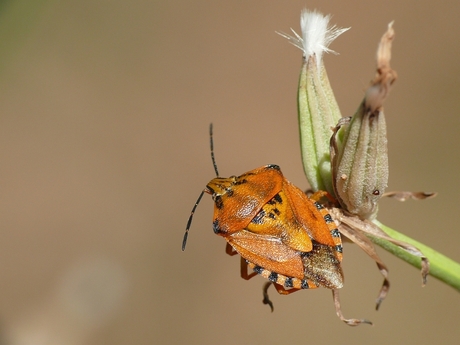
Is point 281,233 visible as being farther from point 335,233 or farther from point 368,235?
point 368,235

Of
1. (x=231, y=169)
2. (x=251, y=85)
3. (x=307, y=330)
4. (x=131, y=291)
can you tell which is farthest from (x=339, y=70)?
(x=131, y=291)

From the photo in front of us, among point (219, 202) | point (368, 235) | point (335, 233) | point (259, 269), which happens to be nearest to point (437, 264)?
point (368, 235)

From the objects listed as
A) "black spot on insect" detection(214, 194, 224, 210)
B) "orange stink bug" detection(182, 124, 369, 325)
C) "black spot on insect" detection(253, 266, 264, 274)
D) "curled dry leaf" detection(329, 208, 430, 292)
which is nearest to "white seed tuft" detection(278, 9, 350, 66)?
"orange stink bug" detection(182, 124, 369, 325)

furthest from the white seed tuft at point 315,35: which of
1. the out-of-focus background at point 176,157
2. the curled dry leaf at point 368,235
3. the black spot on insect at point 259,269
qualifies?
the out-of-focus background at point 176,157

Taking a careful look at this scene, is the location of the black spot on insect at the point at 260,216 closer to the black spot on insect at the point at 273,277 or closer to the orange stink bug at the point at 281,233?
the orange stink bug at the point at 281,233

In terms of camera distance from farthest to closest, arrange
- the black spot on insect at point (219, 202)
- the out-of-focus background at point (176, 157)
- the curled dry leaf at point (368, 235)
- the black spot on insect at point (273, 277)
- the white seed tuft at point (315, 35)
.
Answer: the out-of-focus background at point (176, 157) → the black spot on insect at point (219, 202) → the black spot on insect at point (273, 277) → the white seed tuft at point (315, 35) → the curled dry leaf at point (368, 235)

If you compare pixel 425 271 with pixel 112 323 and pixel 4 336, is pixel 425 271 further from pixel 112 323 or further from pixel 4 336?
pixel 4 336

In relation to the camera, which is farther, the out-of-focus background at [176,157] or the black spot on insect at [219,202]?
the out-of-focus background at [176,157]

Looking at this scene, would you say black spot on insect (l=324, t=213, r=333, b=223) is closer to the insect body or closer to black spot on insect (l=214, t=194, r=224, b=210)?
Result: the insect body
